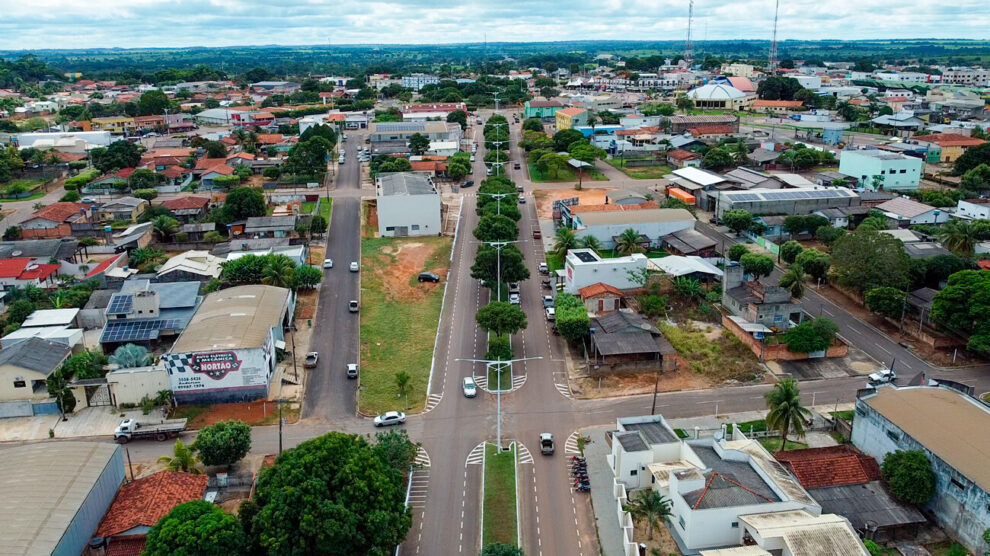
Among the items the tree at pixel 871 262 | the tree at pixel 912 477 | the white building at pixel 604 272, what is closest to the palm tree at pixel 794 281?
the tree at pixel 871 262

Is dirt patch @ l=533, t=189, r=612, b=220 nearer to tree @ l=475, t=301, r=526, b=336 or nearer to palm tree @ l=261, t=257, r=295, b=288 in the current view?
palm tree @ l=261, t=257, r=295, b=288

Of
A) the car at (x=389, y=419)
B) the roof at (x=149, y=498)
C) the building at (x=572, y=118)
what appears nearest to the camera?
the roof at (x=149, y=498)

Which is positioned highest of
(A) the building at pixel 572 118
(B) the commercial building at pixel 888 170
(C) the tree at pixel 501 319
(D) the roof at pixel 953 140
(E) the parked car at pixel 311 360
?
(A) the building at pixel 572 118

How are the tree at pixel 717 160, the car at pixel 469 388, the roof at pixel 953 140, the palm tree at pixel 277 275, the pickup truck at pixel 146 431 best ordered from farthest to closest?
the roof at pixel 953 140
the tree at pixel 717 160
the palm tree at pixel 277 275
the car at pixel 469 388
the pickup truck at pixel 146 431

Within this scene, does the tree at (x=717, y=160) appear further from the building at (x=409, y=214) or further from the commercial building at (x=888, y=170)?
the building at (x=409, y=214)

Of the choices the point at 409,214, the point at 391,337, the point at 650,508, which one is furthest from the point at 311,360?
the point at 409,214

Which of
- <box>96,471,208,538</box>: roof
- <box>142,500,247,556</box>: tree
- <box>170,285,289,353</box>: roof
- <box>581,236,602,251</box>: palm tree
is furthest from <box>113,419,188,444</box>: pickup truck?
<box>581,236,602,251</box>: palm tree

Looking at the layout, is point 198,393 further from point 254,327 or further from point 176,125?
point 176,125

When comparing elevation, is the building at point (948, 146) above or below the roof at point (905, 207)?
above
